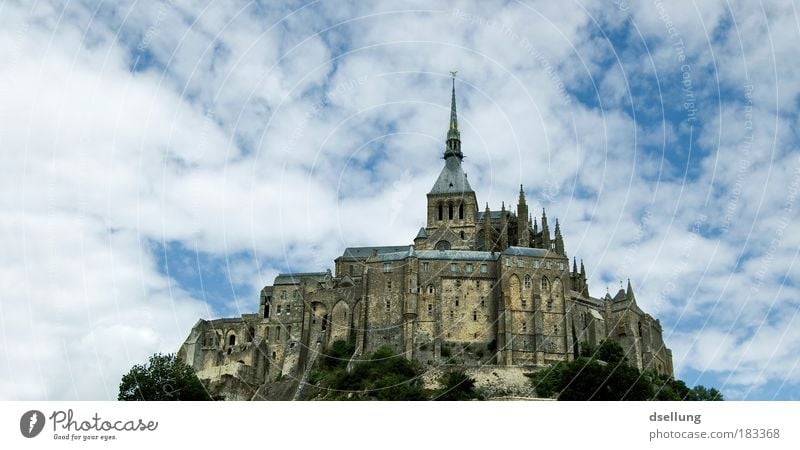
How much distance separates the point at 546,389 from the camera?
75000 mm

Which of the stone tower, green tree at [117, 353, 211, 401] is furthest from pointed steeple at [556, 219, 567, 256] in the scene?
green tree at [117, 353, 211, 401]

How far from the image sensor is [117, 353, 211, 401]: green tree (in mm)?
76188

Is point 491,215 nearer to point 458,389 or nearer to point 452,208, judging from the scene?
point 452,208

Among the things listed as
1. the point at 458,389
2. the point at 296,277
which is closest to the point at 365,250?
the point at 296,277

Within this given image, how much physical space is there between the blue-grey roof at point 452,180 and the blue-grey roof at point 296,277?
830 inches

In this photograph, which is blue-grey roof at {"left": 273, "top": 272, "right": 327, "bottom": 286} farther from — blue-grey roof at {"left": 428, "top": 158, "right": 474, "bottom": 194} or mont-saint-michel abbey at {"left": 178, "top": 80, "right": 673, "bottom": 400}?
blue-grey roof at {"left": 428, "top": 158, "right": 474, "bottom": 194}

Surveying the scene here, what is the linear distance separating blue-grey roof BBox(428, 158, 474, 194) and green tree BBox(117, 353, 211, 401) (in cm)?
4814

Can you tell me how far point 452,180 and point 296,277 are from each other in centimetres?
2739

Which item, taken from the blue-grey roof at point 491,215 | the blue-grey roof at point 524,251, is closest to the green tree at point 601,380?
the blue-grey roof at point 524,251

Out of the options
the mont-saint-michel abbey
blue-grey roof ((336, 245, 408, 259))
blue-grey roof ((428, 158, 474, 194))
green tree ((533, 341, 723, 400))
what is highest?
blue-grey roof ((428, 158, 474, 194))

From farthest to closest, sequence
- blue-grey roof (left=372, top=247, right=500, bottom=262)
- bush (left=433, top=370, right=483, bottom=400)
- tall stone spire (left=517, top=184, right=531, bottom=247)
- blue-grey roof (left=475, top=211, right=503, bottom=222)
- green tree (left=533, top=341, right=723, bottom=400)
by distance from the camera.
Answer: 1. blue-grey roof (left=475, top=211, right=503, bottom=222)
2. tall stone spire (left=517, top=184, right=531, bottom=247)
3. blue-grey roof (left=372, top=247, right=500, bottom=262)
4. bush (left=433, top=370, right=483, bottom=400)
5. green tree (left=533, top=341, right=723, bottom=400)

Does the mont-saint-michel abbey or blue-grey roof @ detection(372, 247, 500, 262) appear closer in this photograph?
the mont-saint-michel abbey

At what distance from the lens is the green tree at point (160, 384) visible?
7619 centimetres
